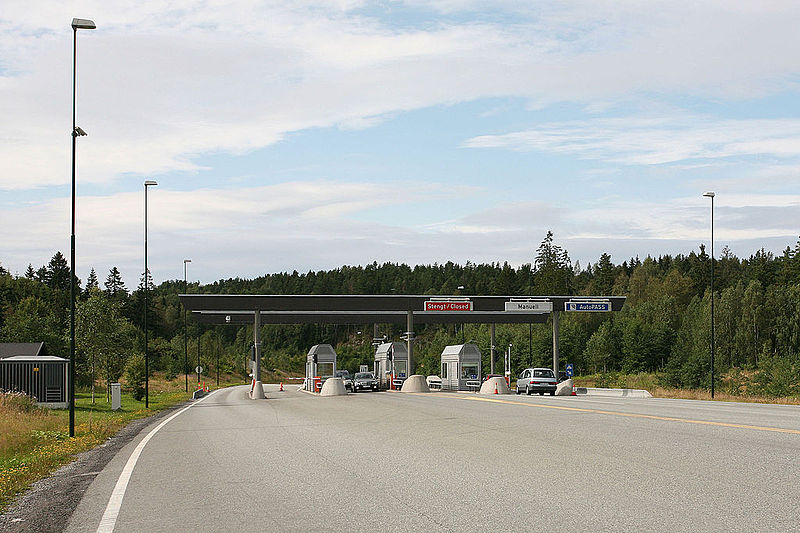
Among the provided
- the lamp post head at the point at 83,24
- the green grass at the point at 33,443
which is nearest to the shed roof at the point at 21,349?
the green grass at the point at 33,443

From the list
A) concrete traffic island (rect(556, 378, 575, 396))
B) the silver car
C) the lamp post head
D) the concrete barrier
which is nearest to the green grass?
the lamp post head

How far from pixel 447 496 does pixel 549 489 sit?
4.27 ft

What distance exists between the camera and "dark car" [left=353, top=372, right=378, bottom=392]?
60.5m

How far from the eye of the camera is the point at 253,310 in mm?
55062

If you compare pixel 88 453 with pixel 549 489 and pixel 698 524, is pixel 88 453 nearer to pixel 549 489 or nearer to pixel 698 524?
pixel 549 489

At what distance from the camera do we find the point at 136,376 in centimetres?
5775

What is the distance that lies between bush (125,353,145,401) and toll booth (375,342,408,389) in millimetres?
18282

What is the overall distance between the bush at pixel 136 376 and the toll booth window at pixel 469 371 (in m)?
22.2

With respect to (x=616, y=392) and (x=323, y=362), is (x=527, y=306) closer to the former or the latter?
(x=616, y=392)

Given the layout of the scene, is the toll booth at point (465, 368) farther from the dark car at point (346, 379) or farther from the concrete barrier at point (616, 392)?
the concrete barrier at point (616, 392)

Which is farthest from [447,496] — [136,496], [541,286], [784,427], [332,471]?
[541,286]

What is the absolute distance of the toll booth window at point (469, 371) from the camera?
195 feet

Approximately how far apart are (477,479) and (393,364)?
2041 inches

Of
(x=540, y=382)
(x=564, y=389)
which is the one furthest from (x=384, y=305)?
(x=564, y=389)
